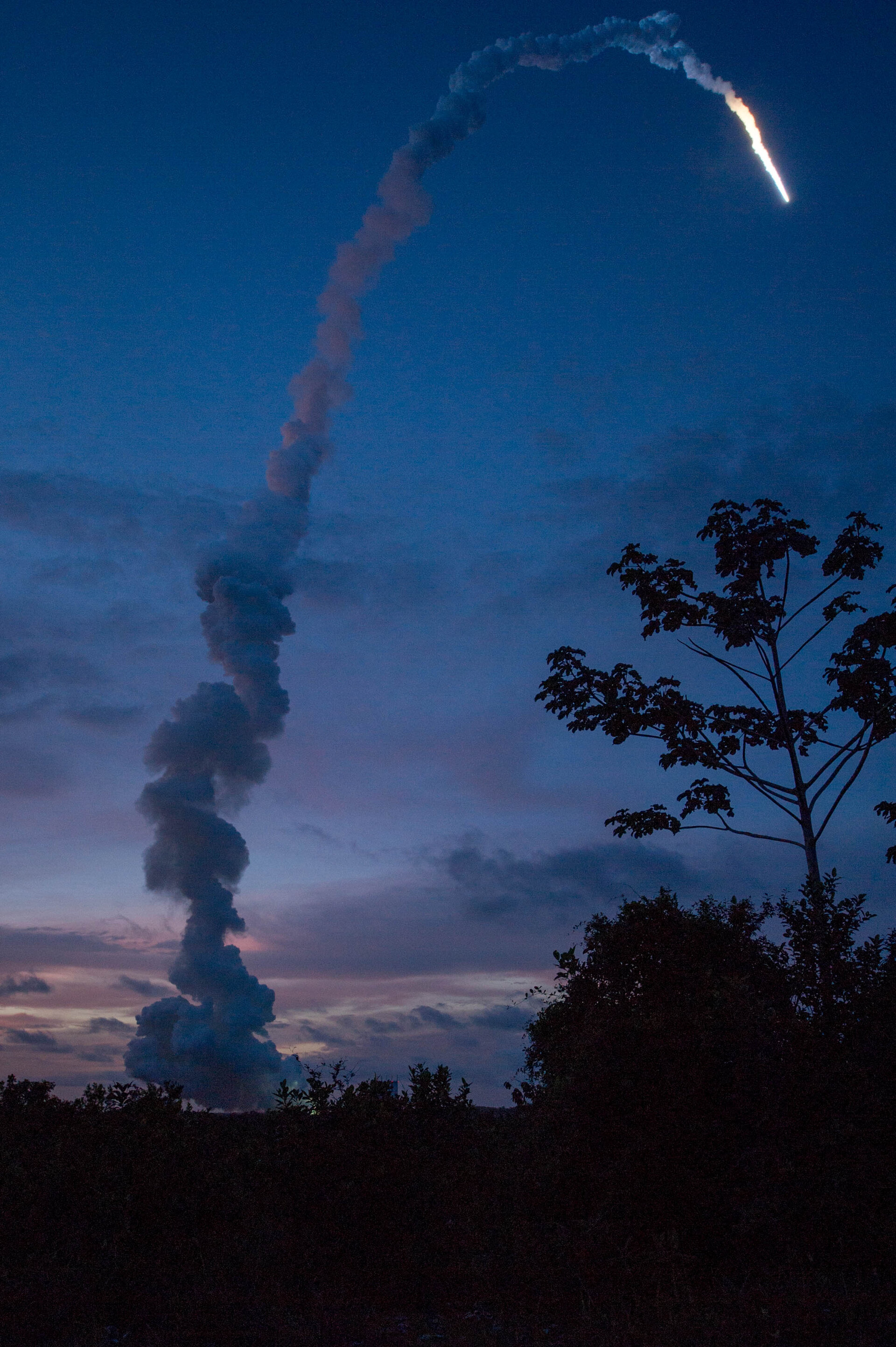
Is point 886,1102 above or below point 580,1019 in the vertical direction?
below

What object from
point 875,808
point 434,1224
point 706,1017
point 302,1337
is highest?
point 875,808

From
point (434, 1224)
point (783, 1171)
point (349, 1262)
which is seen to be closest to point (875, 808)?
point (783, 1171)

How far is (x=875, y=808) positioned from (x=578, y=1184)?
9410mm

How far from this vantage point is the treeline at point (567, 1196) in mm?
10000

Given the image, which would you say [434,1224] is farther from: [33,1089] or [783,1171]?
[33,1089]

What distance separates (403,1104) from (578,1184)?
312 cm

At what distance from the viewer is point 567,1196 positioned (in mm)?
11188

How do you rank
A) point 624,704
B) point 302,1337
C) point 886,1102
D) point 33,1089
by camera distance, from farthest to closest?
1. point 624,704
2. point 33,1089
3. point 886,1102
4. point 302,1337

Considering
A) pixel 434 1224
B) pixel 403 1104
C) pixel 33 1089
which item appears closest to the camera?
pixel 434 1224

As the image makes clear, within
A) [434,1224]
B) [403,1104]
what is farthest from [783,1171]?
[403,1104]

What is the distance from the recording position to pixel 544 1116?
38.3 ft

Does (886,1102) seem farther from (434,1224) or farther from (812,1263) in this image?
(434,1224)

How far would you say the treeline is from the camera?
32.8 ft

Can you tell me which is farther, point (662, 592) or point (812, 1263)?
point (662, 592)
